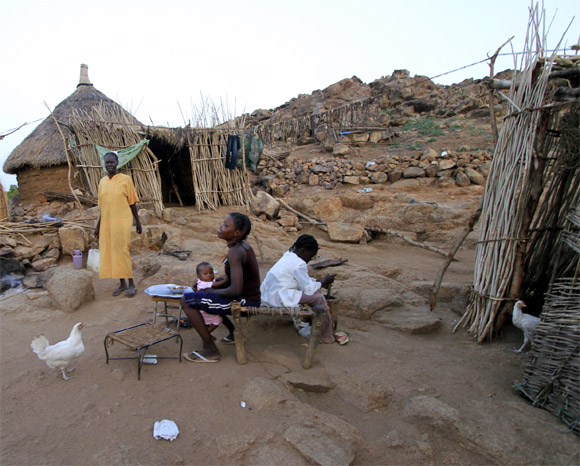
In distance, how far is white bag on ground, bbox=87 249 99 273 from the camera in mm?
5230

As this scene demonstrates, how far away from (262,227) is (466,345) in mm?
5422

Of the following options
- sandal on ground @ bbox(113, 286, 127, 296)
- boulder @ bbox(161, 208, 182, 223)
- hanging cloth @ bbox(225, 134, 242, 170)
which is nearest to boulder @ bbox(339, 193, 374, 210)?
hanging cloth @ bbox(225, 134, 242, 170)

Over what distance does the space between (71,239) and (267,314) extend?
4.11m

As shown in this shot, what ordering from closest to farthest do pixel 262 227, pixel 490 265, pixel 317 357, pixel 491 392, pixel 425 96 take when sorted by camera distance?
1. pixel 491 392
2. pixel 317 357
3. pixel 490 265
4. pixel 262 227
5. pixel 425 96

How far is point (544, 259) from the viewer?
3.55 meters

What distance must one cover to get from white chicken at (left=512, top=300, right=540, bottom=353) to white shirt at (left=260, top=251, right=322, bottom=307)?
67.8 inches

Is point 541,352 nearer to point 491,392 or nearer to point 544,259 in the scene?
point 491,392

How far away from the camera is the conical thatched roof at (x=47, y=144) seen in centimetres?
901

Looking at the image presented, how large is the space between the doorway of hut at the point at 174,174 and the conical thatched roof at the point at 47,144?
1.29m

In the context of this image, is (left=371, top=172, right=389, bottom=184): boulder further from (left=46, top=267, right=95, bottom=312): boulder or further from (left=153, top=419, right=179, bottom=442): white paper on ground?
(left=153, top=419, right=179, bottom=442): white paper on ground

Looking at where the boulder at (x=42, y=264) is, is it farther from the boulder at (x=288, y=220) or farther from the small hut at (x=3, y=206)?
the boulder at (x=288, y=220)

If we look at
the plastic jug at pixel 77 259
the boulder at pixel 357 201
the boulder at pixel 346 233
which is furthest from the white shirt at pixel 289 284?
the boulder at pixel 357 201

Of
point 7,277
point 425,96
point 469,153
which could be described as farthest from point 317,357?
point 425,96

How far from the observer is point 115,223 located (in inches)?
168
